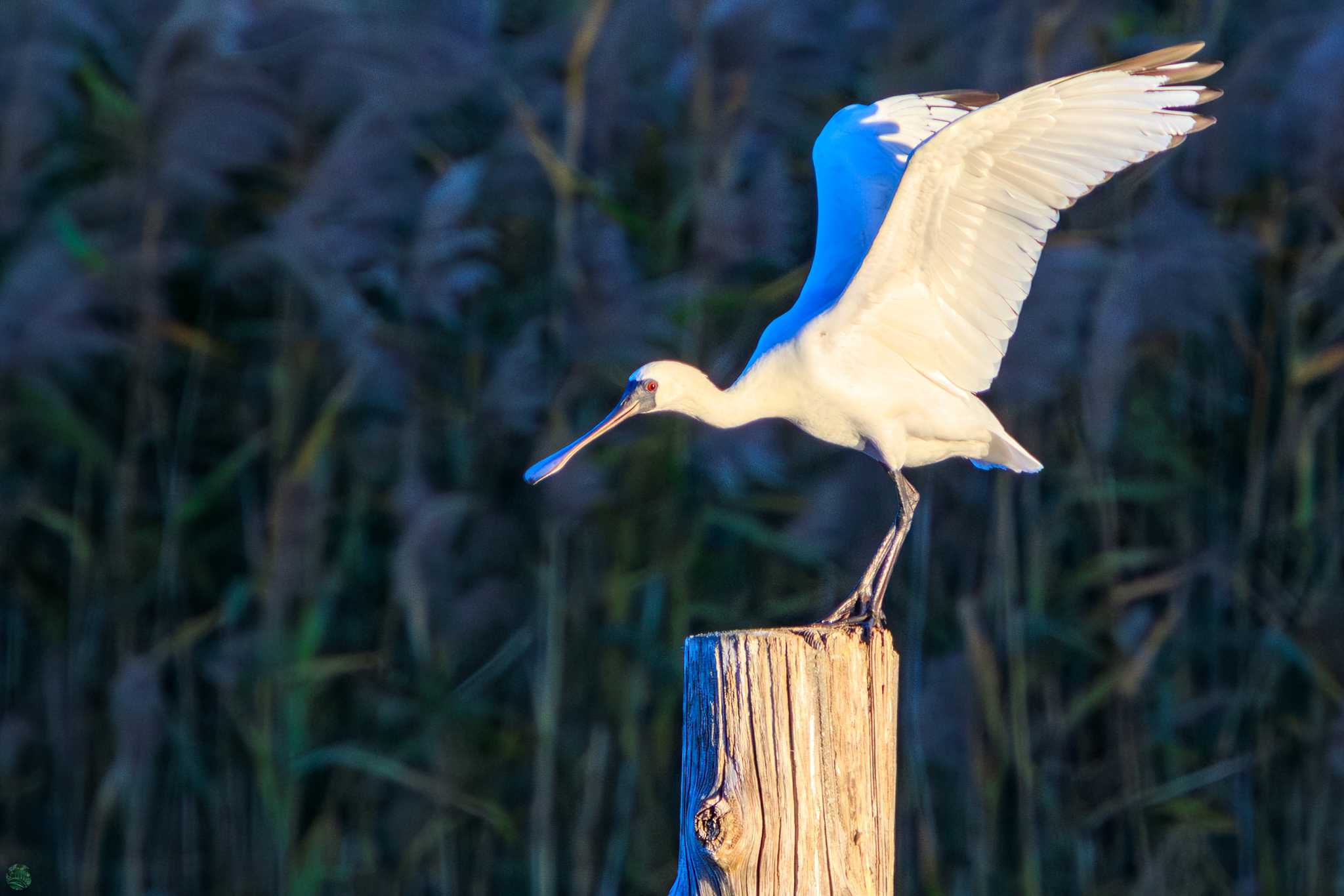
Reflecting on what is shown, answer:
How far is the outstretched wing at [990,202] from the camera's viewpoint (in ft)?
9.25

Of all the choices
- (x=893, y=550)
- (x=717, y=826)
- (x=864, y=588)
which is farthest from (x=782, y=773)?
(x=893, y=550)

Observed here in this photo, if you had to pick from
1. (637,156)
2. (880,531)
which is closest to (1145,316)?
(880,531)

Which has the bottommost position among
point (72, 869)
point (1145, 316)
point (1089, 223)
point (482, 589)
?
point (72, 869)

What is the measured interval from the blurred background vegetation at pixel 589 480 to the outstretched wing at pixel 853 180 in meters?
0.88

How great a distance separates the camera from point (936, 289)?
3121mm

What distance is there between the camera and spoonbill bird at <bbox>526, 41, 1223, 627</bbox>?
2.84m

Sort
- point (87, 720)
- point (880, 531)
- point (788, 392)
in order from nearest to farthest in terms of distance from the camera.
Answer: point (788, 392)
point (880, 531)
point (87, 720)

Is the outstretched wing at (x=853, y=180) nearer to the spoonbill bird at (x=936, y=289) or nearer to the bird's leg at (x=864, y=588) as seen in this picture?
the spoonbill bird at (x=936, y=289)

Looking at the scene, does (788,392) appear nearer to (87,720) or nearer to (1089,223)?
(1089,223)

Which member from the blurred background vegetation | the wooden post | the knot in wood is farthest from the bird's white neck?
the blurred background vegetation

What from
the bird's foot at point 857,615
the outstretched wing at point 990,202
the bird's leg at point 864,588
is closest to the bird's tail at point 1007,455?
the outstretched wing at point 990,202

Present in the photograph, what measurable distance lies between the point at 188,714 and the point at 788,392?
2.28 meters

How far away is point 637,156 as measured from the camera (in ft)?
15.1

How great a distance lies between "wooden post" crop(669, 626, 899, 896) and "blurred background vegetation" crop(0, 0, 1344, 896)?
1.93 meters
